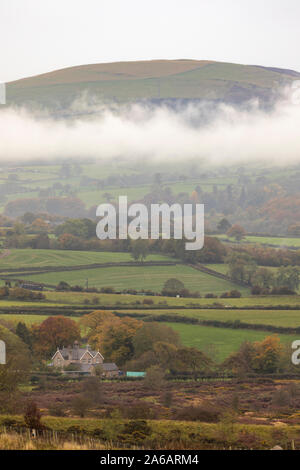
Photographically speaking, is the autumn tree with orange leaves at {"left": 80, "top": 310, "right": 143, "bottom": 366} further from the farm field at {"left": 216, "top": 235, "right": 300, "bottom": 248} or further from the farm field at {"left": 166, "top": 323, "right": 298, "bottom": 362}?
the farm field at {"left": 216, "top": 235, "right": 300, "bottom": 248}

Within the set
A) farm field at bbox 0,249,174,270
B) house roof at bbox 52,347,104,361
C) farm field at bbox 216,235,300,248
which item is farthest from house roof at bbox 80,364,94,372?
farm field at bbox 216,235,300,248

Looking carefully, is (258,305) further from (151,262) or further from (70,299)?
(151,262)

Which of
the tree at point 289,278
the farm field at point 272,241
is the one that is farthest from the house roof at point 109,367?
the farm field at point 272,241

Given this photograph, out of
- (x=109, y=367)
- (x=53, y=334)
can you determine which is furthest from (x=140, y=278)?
(x=109, y=367)

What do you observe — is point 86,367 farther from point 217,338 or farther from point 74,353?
point 217,338

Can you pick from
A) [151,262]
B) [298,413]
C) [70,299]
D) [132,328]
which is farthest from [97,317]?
[151,262]

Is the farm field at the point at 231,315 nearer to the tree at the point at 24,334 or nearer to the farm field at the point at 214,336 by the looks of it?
the farm field at the point at 214,336
